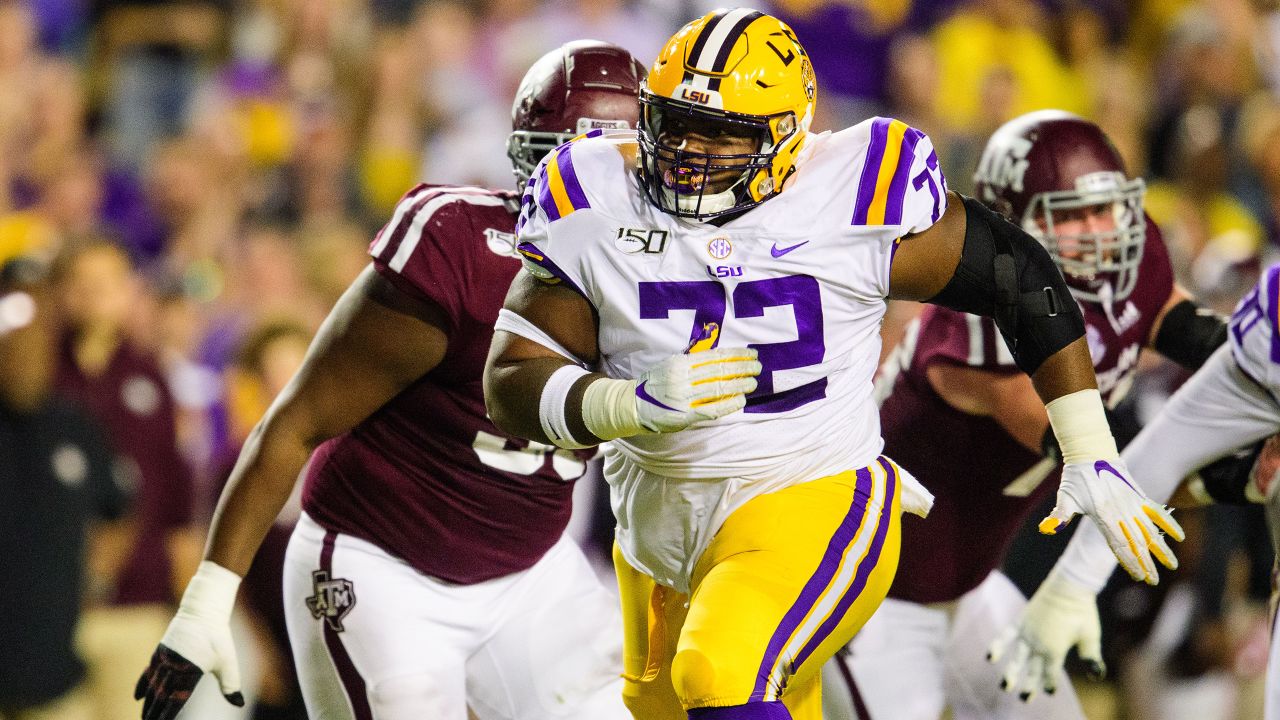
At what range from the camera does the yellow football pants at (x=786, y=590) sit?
282 cm

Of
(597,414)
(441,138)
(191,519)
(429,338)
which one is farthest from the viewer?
(441,138)

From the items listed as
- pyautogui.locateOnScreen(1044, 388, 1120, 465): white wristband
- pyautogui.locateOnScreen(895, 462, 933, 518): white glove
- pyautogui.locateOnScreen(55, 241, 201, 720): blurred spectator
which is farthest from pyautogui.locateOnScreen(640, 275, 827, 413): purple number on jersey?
pyautogui.locateOnScreen(55, 241, 201, 720): blurred spectator

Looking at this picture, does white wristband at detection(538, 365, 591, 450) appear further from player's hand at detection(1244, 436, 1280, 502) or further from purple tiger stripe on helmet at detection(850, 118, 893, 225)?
player's hand at detection(1244, 436, 1280, 502)

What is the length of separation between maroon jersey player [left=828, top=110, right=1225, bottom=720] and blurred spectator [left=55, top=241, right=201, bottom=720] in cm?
316

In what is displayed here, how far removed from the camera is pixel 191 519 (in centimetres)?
641

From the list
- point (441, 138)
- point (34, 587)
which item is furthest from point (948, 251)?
point (441, 138)

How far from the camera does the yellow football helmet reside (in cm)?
299

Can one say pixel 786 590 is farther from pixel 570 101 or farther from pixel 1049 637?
pixel 570 101

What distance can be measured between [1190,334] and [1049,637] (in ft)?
2.83

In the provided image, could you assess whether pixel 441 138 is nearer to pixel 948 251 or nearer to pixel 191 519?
pixel 191 519

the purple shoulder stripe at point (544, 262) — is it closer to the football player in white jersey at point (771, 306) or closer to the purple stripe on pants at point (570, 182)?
the football player in white jersey at point (771, 306)

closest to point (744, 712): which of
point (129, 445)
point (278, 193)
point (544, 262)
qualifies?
point (544, 262)

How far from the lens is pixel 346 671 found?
11.8 ft

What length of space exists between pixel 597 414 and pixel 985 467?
5.20 feet
